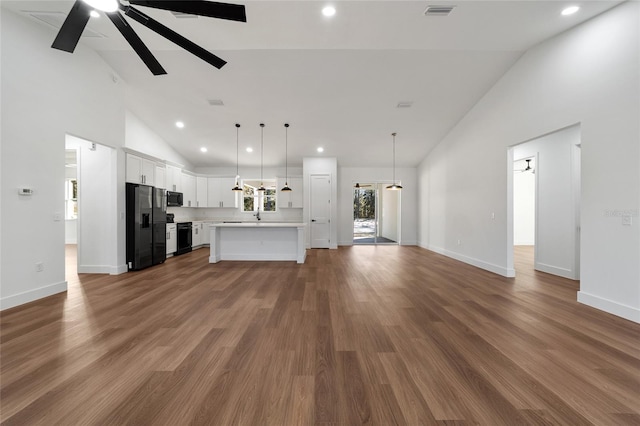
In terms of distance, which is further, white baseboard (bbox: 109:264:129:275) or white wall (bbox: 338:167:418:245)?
white wall (bbox: 338:167:418:245)

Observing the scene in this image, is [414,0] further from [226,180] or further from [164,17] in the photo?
[226,180]

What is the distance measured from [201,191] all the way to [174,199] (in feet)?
5.42

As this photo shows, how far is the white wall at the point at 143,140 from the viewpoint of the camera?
20.3 ft

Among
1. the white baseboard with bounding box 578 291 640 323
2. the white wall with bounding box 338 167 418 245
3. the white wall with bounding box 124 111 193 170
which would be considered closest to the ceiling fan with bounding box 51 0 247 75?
the white wall with bounding box 124 111 193 170

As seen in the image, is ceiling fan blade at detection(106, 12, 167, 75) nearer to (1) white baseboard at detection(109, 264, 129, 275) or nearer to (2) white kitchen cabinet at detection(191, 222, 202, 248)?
(1) white baseboard at detection(109, 264, 129, 275)

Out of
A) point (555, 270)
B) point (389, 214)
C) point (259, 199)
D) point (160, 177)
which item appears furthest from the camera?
point (389, 214)

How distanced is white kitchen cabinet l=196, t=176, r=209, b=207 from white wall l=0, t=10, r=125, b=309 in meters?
4.59

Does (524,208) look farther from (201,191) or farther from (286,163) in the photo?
(201,191)

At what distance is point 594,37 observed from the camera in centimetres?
331

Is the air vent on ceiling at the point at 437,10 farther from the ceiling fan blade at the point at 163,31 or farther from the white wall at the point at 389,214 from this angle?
the white wall at the point at 389,214

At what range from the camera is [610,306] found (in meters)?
3.08

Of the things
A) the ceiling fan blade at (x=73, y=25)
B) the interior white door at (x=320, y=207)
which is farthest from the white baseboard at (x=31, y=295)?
the interior white door at (x=320, y=207)

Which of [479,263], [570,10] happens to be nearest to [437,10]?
[570,10]

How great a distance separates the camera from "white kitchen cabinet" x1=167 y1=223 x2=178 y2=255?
6.88 meters
